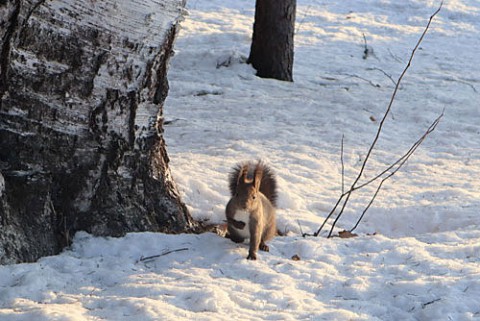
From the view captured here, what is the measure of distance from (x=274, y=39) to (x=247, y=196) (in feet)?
19.3

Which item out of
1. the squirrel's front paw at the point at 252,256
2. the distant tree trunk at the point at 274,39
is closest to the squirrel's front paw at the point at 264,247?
the squirrel's front paw at the point at 252,256

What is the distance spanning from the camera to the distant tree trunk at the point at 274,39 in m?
9.35

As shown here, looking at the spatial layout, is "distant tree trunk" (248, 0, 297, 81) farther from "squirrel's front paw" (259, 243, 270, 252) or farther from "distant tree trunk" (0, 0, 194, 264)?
Result: "squirrel's front paw" (259, 243, 270, 252)

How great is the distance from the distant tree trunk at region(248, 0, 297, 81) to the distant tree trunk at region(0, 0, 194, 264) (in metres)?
5.56

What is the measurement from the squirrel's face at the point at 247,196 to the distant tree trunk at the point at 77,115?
22.6 inches

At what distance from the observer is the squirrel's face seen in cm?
394

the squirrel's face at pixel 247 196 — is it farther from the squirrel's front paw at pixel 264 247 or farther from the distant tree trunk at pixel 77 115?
the distant tree trunk at pixel 77 115

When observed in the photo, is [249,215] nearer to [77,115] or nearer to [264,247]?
[264,247]

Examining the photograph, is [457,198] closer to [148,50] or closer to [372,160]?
[372,160]

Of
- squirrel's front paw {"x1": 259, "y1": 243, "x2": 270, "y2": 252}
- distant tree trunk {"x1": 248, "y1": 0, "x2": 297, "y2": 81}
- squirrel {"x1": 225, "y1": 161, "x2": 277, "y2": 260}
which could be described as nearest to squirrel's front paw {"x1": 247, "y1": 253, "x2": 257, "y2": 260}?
squirrel {"x1": 225, "y1": 161, "x2": 277, "y2": 260}

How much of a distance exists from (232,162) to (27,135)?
2.62 meters

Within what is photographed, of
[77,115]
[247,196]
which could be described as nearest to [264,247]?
[247,196]

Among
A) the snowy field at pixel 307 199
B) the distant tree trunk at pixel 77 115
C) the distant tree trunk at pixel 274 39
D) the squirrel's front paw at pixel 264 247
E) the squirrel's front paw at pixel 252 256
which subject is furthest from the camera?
the distant tree trunk at pixel 274 39

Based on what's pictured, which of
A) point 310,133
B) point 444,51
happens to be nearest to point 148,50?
point 310,133
